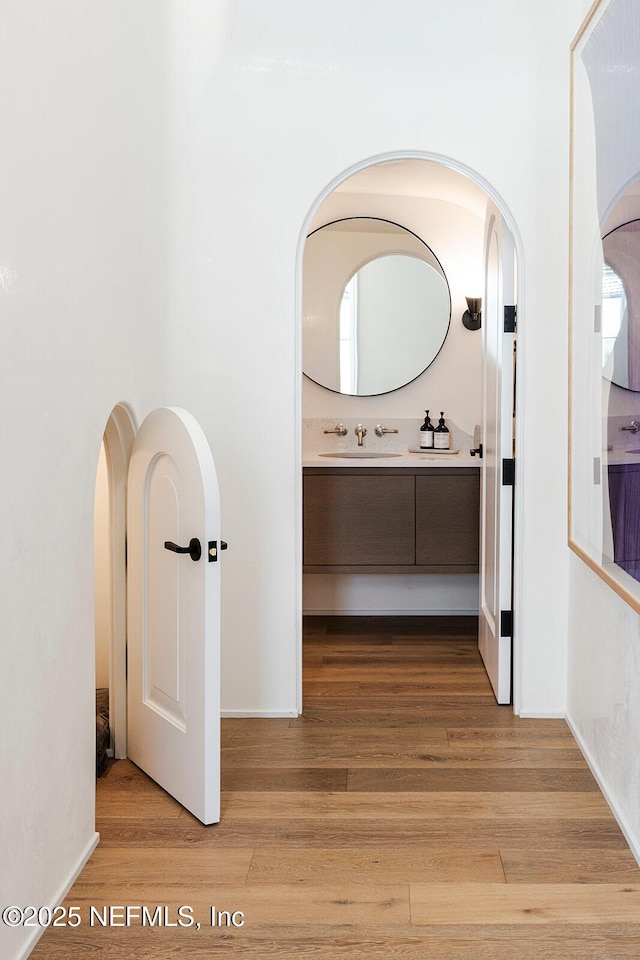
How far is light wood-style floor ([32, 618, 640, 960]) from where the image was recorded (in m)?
2.00

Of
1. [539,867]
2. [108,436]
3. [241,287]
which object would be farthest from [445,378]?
[539,867]

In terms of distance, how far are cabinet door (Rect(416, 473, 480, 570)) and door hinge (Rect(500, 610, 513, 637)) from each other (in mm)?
943

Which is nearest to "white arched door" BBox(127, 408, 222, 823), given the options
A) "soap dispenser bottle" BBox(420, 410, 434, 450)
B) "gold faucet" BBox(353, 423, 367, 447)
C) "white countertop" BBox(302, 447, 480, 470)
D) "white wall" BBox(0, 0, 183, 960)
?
"white wall" BBox(0, 0, 183, 960)

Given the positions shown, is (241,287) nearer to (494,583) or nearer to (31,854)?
(494,583)

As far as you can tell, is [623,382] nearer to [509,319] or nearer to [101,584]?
[509,319]

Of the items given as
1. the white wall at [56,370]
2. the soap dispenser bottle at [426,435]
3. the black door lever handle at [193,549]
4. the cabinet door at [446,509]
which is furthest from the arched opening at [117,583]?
the soap dispenser bottle at [426,435]

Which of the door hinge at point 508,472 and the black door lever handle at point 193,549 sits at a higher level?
the door hinge at point 508,472

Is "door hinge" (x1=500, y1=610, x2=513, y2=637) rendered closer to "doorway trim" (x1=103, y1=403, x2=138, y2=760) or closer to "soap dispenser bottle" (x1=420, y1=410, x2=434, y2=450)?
"doorway trim" (x1=103, y1=403, x2=138, y2=760)

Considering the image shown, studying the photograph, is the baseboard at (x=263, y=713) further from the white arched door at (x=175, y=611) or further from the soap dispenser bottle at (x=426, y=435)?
the soap dispenser bottle at (x=426, y=435)

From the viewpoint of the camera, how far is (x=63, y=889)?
7.02ft

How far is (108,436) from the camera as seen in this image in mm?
2906

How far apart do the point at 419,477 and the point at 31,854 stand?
2.90 metres

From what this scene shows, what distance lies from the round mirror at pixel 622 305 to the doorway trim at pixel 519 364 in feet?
2.27

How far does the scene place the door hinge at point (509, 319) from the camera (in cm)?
347
